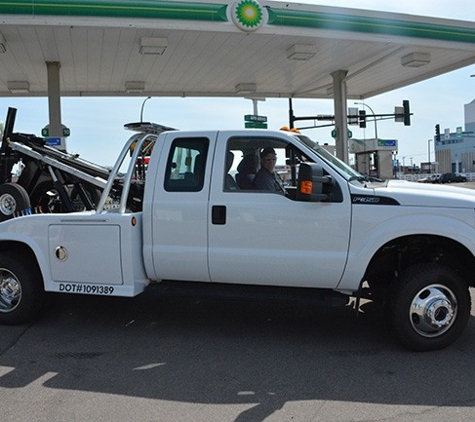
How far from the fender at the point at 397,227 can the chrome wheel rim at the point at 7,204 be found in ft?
12.6

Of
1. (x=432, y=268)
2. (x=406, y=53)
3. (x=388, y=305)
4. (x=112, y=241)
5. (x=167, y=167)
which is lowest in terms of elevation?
(x=388, y=305)

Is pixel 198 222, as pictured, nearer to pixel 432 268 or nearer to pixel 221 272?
pixel 221 272

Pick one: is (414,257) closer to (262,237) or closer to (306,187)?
(306,187)

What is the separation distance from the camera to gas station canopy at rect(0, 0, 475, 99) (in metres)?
10.8

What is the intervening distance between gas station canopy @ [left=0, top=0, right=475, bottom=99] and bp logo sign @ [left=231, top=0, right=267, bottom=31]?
2 centimetres

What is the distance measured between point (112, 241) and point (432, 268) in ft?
10.1

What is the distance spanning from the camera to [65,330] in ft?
18.4

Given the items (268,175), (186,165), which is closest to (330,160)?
(268,175)

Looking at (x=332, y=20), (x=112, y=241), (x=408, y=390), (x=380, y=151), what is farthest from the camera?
(x=380, y=151)

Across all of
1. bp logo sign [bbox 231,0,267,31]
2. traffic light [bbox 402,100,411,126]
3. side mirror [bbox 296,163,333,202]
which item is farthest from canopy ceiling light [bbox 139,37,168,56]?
traffic light [bbox 402,100,411,126]

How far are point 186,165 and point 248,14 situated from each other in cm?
729

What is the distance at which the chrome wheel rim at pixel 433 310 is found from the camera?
4.71 metres

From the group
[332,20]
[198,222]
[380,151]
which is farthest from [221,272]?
[380,151]

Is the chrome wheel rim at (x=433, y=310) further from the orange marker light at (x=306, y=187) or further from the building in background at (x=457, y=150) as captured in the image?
the building in background at (x=457, y=150)
